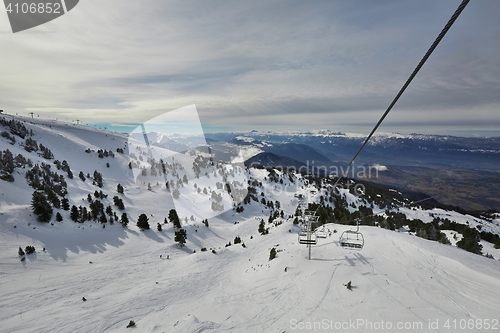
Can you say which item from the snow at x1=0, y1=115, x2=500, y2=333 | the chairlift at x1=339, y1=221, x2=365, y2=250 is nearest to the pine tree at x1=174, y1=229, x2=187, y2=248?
the snow at x1=0, y1=115, x2=500, y2=333

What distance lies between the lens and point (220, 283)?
21500mm

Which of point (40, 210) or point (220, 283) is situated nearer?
point (220, 283)

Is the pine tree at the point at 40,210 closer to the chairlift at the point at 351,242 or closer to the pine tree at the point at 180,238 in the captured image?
the pine tree at the point at 180,238

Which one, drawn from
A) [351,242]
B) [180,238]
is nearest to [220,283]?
[351,242]

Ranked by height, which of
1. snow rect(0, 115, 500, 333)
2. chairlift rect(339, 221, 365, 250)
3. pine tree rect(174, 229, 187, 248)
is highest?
chairlift rect(339, 221, 365, 250)

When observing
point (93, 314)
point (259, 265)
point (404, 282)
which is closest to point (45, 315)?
point (93, 314)

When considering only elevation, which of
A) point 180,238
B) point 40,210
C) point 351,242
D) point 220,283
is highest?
point 40,210

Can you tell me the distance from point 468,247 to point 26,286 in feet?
161

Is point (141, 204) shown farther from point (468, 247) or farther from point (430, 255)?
point (468, 247)

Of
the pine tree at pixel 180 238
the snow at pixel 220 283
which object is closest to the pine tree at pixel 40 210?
the snow at pixel 220 283

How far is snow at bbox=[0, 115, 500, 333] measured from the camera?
12.3m

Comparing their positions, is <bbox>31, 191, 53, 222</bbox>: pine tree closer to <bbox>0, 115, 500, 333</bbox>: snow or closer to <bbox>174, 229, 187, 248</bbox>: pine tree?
<bbox>0, 115, 500, 333</bbox>: snow

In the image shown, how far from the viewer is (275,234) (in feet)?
119

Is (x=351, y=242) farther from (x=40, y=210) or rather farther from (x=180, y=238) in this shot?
(x=40, y=210)
